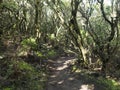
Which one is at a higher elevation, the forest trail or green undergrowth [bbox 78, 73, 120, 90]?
the forest trail

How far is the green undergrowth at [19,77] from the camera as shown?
42.7 ft

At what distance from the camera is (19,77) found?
14008mm

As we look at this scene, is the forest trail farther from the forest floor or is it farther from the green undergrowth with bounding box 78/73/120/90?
the green undergrowth with bounding box 78/73/120/90

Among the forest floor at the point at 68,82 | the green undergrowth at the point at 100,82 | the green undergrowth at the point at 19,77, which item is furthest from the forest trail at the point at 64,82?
the green undergrowth at the point at 19,77

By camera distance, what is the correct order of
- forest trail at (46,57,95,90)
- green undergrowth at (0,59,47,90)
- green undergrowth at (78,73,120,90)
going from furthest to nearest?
green undergrowth at (78,73,120,90) < forest trail at (46,57,95,90) < green undergrowth at (0,59,47,90)

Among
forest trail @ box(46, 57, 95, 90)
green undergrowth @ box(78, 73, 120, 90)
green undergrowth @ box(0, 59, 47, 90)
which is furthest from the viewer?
green undergrowth @ box(78, 73, 120, 90)

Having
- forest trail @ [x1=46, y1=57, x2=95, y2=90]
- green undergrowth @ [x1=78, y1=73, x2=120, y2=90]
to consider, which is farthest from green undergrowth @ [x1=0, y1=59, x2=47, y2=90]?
green undergrowth @ [x1=78, y1=73, x2=120, y2=90]

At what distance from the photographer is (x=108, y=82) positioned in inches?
619

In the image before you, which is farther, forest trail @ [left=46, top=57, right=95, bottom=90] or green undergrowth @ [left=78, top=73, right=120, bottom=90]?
green undergrowth @ [left=78, top=73, right=120, bottom=90]

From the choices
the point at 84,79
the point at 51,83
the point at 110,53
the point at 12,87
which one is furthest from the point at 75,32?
the point at 12,87

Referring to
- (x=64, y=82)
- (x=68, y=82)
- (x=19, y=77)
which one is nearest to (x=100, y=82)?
(x=68, y=82)

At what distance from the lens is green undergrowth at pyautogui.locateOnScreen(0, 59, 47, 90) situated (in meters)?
13.0

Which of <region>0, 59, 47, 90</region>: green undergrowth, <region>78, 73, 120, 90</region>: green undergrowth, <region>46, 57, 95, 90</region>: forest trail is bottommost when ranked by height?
<region>78, 73, 120, 90</region>: green undergrowth

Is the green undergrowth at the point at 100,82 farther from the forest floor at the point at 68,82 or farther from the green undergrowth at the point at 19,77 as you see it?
the green undergrowth at the point at 19,77
